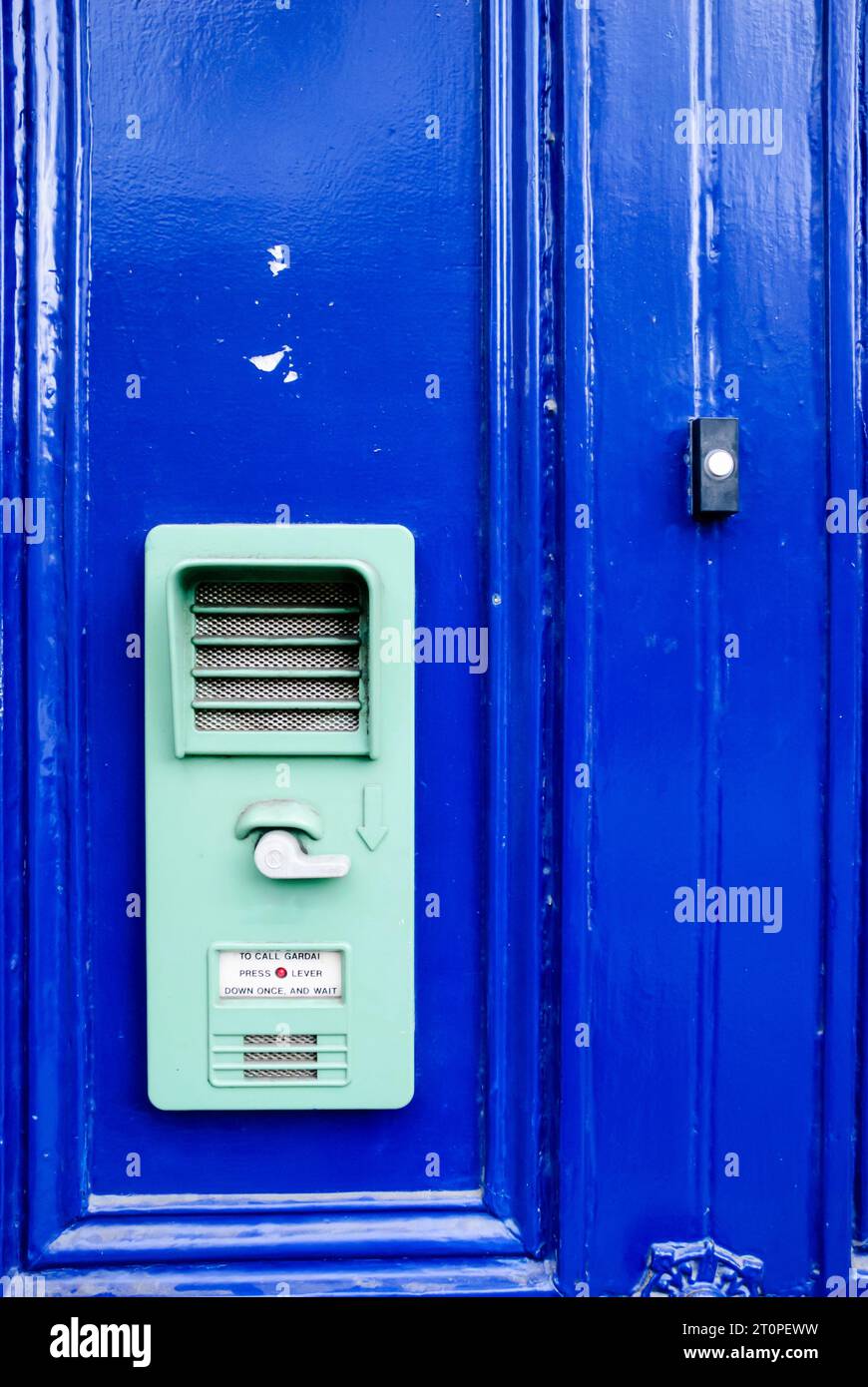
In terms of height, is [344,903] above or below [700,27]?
below

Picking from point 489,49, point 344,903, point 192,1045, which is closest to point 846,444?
point 489,49

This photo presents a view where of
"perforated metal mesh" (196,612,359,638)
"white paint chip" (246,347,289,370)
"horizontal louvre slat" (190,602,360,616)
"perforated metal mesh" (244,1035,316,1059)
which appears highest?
"white paint chip" (246,347,289,370)

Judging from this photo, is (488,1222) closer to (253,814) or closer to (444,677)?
(253,814)

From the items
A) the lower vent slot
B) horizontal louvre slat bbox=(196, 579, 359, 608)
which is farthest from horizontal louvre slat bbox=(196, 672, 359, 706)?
the lower vent slot

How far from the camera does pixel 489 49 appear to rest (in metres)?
1.50

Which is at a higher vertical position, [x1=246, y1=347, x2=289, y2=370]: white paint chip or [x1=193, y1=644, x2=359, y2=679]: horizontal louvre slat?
[x1=246, y1=347, x2=289, y2=370]: white paint chip

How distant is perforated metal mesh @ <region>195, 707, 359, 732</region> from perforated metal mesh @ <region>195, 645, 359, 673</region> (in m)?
0.06

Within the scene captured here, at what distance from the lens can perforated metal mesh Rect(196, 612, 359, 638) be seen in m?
1.45

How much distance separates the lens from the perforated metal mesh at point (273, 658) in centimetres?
144

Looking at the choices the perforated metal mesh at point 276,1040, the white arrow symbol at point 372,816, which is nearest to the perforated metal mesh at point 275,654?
the white arrow symbol at point 372,816

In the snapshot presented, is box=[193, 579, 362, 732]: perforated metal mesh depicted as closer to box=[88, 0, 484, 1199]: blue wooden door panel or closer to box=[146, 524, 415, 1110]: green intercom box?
box=[146, 524, 415, 1110]: green intercom box

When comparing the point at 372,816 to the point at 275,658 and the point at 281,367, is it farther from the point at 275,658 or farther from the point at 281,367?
the point at 281,367

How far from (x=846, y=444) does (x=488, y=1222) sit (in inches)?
51.1

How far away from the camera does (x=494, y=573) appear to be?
1519 millimetres
